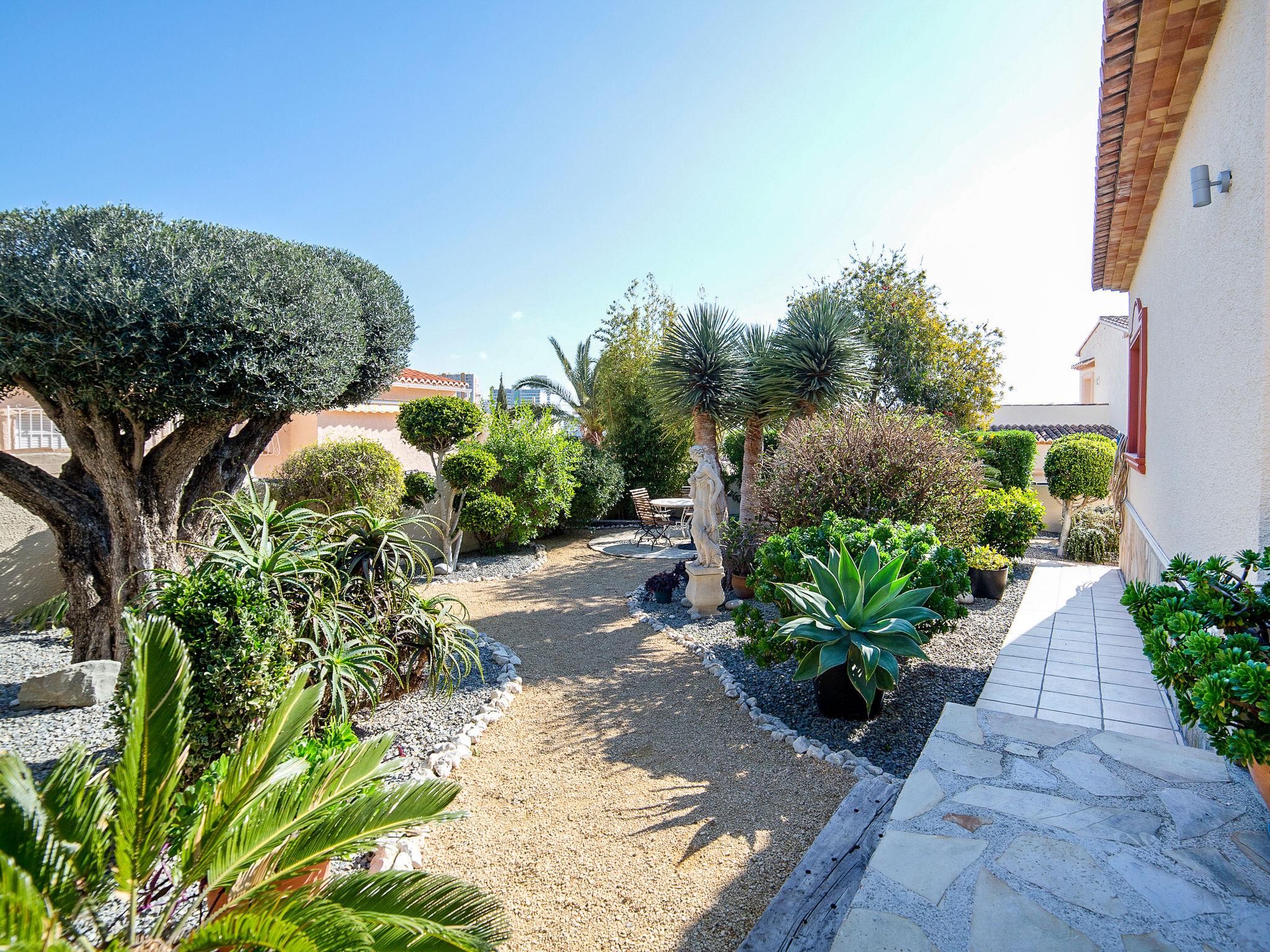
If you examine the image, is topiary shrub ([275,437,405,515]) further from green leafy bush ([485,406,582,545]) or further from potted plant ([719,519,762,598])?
potted plant ([719,519,762,598])

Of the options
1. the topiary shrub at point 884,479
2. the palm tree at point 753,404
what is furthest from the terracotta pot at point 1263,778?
the palm tree at point 753,404

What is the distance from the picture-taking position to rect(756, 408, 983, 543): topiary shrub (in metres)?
6.49

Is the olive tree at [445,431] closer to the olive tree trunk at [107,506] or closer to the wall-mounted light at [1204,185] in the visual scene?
the olive tree trunk at [107,506]

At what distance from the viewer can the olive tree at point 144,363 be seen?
13.6 feet

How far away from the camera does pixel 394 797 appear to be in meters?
2.05

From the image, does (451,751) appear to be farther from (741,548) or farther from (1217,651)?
(741,548)

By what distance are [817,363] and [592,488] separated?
256 inches

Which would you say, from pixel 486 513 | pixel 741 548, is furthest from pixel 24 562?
pixel 741 548

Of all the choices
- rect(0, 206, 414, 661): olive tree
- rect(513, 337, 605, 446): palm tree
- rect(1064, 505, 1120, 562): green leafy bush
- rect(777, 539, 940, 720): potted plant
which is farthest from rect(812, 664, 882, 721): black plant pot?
rect(513, 337, 605, 446): palm tree

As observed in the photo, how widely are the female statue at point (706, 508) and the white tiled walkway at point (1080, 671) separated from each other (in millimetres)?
3240

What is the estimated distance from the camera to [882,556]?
4.85 m

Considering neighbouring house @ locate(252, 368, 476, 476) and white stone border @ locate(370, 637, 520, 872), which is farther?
neighbouring house @ locate(252, 368, 476, 476)

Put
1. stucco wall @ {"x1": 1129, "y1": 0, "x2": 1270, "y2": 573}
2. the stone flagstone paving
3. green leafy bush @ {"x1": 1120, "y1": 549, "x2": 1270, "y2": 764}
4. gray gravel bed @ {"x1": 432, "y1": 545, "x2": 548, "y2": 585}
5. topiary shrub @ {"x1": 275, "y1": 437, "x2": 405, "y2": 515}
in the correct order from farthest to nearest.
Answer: gray gravel bed @ {"x1": 432, "y1": 545, "x2": 548, "y2": 585} < topiary shrub @ {"x1": 275, "y1": 437, "x2": 405, "y2": 515} < stucco wall @ {"x1": 1129, "y1": 0, "x2": 1270, "y2": 573} < the stone flagstone paving < green leafy bush @ {"x1": 1120, "y1": 549, "x2": 1270, "y2": 764}

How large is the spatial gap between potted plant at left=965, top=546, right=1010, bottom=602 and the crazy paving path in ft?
13.8
